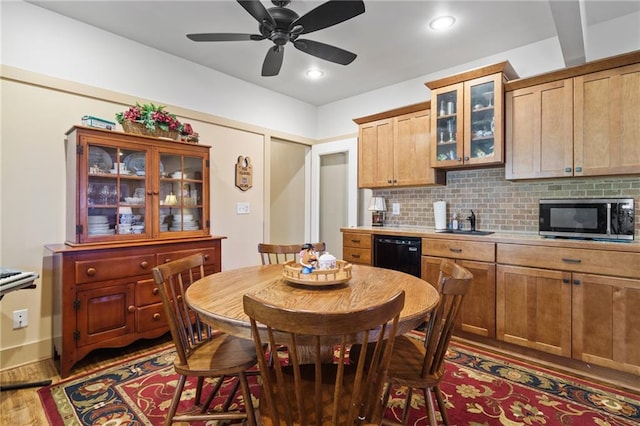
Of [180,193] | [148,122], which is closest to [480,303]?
[180,193]

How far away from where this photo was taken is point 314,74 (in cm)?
376

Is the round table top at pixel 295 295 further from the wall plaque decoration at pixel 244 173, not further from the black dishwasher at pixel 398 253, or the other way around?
the wall plaque decoration at pixel 244 173

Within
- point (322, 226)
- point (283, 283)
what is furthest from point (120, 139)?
point (322, 226)

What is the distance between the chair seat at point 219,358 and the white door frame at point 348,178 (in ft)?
9.28

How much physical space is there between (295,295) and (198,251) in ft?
5.82

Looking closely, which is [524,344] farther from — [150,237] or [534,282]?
[150,237]

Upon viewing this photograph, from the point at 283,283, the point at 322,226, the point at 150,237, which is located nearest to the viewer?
the point at 283,283

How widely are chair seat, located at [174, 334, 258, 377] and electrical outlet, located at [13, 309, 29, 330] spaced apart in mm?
1783

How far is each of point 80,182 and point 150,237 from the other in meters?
0.67

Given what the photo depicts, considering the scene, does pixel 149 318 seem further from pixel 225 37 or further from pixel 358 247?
pixel 225 37

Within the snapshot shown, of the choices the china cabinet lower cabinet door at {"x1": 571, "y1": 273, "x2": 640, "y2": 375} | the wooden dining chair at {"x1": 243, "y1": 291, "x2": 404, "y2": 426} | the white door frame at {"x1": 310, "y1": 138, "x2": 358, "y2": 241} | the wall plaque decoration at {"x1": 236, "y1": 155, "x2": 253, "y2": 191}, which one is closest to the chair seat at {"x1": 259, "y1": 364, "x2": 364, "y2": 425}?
the wooden dining chair at {"x1": 243, "y1": 291, "x2": 404, "y2": 426}

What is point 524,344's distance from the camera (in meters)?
2.57

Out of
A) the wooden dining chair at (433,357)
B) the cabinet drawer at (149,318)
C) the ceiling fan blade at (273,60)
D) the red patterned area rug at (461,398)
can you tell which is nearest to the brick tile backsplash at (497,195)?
the red patterned area rug at (461,398)

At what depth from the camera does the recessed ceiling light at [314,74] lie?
3.67 metres
